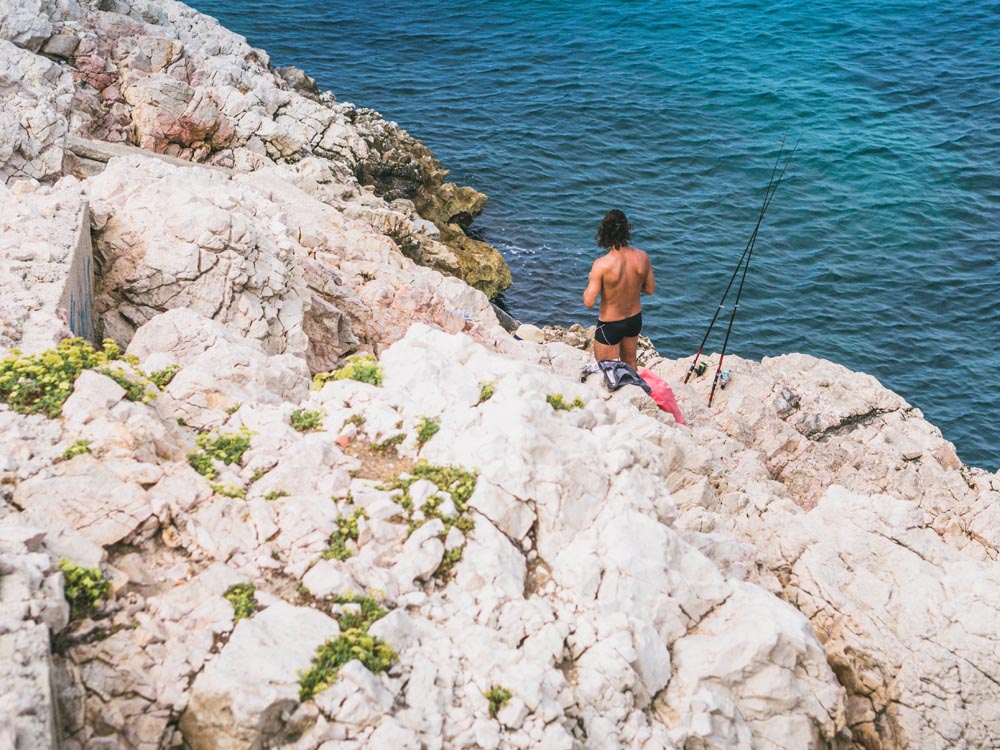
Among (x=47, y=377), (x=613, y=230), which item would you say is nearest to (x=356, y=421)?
(x=47, y=377)

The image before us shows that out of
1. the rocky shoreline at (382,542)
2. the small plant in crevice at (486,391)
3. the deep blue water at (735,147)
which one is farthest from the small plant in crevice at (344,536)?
the deep blue water at (735,147)

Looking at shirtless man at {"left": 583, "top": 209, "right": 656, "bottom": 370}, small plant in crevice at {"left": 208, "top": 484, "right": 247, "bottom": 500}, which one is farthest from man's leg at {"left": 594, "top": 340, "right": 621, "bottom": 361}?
small plant in crevice at {"left": 208, "top": 484, "right": 247, "bottom": 500}

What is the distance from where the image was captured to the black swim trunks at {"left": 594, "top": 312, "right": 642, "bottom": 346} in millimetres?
11742

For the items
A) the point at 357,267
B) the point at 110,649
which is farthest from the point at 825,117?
the point at 110,649

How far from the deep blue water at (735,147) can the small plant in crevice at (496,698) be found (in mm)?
14303

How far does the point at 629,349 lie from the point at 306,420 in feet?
20.0

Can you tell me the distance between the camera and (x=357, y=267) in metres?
13.1

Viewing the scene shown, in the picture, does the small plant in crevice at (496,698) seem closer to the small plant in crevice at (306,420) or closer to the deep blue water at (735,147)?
the small plant in crevice at (306,420)

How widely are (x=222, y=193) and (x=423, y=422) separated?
5.80 m

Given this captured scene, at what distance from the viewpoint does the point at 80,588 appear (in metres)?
5.11

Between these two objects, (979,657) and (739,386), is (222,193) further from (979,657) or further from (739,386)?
(979,657)

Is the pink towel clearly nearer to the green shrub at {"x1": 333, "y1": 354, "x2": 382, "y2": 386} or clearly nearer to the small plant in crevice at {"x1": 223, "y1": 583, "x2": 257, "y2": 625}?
the green shrub at {"x1": 333, "y1": 354, "x2": 382, "y2": 386}

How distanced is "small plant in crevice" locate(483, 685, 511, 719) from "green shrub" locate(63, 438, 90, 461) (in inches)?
136

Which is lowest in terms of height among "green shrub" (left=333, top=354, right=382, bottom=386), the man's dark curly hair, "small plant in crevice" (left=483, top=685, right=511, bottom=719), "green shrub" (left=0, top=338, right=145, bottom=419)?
"small plant in crevice" (left=483, top=685, right=511, bottom=719)
